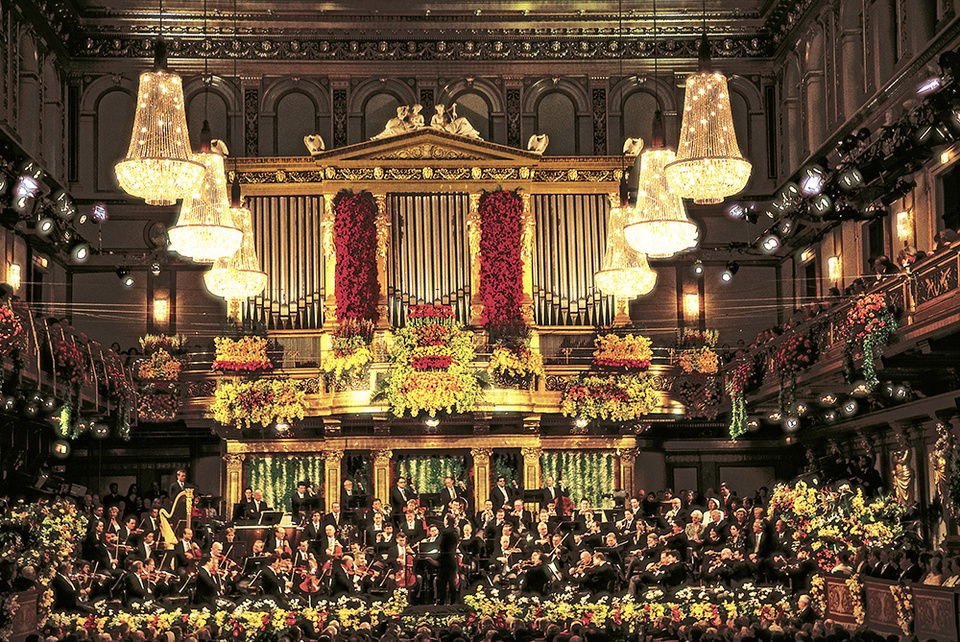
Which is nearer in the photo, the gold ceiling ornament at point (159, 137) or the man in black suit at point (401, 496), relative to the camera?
the gold ceiling ornament at point (159, 137)

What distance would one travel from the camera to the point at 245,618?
16.1 meters

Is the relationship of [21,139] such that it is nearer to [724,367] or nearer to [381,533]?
[381,533]

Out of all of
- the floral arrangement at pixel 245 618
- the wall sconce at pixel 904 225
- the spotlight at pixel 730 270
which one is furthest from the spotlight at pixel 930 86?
the floral arrangement at pixel 245 618

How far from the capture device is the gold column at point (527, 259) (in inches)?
890

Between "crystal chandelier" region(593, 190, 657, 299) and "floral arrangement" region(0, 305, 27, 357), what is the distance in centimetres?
735

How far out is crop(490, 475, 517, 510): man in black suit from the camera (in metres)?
20.4

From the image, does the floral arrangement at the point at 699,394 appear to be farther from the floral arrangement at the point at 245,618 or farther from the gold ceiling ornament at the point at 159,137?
the gold ceiling ornament at the point at 159,137

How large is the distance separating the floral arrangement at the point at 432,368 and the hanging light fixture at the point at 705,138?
418 inches

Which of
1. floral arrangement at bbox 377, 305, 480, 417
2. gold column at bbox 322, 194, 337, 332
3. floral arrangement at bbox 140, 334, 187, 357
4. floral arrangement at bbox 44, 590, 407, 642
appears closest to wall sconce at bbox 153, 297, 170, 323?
floral arrangement at bbox 140, 334, 187, 357

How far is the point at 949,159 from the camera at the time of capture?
1645 cm

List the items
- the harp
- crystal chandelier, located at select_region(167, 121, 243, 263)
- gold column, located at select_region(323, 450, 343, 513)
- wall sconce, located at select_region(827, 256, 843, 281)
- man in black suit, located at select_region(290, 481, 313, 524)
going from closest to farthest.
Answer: crystal chandelier, located at select_region(167, 121, 243, 263) < man in black suit, located at select_region(290, 481, 313, 524) < the harp < wall sconce, located at select_region(827, 256, 843, 281) < gold column, located at select_region(323, 450, 343, 513)

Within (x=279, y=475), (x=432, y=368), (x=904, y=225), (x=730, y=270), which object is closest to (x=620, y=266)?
(x=904, y=225)

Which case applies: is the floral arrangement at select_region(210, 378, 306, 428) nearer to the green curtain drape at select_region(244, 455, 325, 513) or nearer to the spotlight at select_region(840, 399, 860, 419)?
the green curtain drape at select_region(244, 455, 325, 513)

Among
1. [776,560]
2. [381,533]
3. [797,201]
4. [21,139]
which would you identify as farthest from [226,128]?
[776,560]
